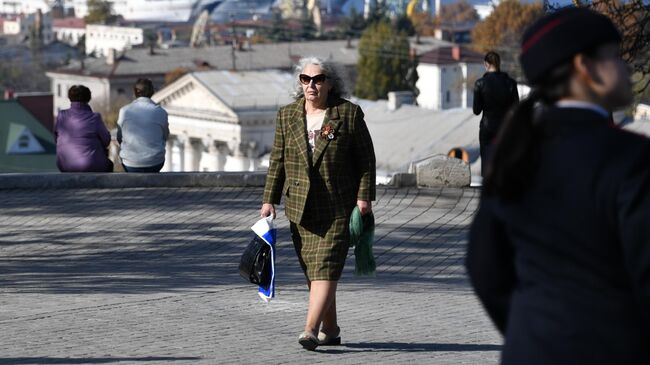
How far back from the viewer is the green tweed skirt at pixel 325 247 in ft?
25.3

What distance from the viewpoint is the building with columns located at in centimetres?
8469

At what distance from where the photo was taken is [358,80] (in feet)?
384

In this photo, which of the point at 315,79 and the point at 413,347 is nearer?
the point at 315,79

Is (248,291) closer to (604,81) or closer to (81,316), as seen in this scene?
(81,316)

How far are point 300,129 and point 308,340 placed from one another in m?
1.01

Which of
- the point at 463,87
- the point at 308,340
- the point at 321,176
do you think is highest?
the point at 321,176

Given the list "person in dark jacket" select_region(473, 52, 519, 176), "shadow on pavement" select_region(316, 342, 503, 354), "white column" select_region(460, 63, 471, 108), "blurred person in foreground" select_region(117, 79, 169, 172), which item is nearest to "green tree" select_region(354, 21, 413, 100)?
"white column" select_region(460, 63, 471, 108)

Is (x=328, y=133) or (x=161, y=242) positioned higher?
(x=328, y=133)

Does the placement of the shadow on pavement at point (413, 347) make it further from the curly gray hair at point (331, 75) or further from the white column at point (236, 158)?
the white column at point (236, 158)

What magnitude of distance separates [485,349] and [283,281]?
2.60 meters

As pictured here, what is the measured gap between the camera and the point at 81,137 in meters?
15.2

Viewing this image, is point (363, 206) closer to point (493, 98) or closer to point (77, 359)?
point (77, 359)

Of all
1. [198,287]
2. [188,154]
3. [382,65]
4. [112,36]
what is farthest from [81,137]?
[112,36]

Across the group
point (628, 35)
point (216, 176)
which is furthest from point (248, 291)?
point (628, 35)
